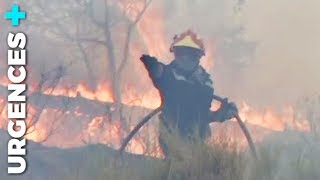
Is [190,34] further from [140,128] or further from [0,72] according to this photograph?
[0,72]

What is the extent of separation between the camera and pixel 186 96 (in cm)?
962

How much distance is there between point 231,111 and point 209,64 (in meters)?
6.03

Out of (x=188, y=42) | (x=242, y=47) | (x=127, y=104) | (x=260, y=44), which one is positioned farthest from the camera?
(x=260, y=44)

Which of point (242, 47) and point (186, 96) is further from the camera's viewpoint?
point (242, 47)

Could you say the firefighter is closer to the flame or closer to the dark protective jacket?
the dark protective jacket

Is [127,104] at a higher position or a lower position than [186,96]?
higher

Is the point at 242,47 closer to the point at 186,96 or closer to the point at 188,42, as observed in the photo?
the point at 188,42

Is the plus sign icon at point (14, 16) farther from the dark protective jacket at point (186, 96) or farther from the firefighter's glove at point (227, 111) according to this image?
the firefighter's glove at point (227, 111)

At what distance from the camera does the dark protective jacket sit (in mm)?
9508

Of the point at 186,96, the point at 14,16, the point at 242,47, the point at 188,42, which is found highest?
the point at 242,47

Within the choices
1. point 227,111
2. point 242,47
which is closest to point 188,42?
point 227,111

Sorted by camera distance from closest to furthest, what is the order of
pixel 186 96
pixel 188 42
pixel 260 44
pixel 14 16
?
pixel 186 96 → pixel 188 42 → pixel 14 16 → pixel 260 44

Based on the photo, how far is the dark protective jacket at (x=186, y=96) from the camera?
Result: 951 cm

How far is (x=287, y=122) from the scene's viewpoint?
1582 centimetres
